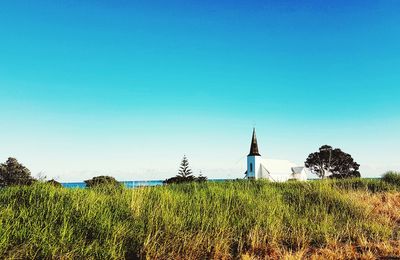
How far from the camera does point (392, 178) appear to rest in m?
18.1

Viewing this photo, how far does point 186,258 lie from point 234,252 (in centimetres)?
105

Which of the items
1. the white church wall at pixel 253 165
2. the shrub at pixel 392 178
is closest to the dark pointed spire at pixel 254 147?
the white church wall at pixel 253 165

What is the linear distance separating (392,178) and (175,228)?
50.6 ft

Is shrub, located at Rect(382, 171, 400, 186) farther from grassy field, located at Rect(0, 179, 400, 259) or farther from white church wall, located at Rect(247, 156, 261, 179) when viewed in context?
white church wall, located at Rect(247, 156, 261, 179)

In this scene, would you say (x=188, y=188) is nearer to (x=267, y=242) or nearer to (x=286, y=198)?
(x=286, y=198)

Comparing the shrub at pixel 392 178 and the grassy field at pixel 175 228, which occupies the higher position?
the shrub at pixel 392 178

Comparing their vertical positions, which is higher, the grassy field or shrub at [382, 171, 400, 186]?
shrub at [382, 171, 400, 186]

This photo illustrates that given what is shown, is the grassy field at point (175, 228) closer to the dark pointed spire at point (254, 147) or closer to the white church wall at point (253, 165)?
the white church wall at point (253, 165)

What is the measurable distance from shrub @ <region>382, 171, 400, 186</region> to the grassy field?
9.21 metres

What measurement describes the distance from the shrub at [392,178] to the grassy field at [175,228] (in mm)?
9206

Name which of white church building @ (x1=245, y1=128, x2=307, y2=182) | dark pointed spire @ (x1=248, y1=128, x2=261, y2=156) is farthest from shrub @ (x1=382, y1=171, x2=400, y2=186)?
dark pointed spire @ (x1=248, y1=128, x2=261, y2=156)

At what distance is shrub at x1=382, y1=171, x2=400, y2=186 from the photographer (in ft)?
57.7

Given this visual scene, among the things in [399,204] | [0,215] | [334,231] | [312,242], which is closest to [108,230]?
[0,215]

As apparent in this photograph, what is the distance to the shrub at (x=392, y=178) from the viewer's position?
17.6 meters
